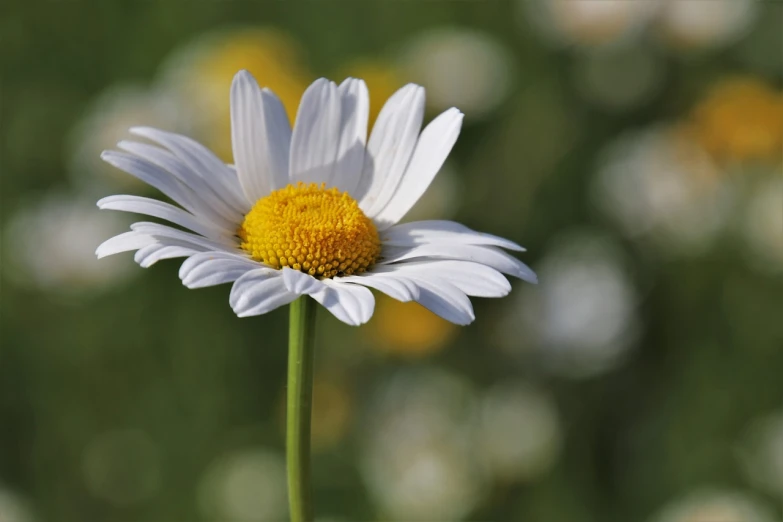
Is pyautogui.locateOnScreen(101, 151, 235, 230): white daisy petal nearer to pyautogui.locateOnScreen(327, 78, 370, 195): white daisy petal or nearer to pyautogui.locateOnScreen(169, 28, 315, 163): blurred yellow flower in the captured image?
pyautogui.locateOnScreen(327, 78, 370, 195): white daisy petal

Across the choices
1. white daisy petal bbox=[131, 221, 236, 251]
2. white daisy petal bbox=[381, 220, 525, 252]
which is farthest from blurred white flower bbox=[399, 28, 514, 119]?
white daisy petal bbox=[131, 221, 236, 251]

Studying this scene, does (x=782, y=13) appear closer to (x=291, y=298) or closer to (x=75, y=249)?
(x=75, y=249)

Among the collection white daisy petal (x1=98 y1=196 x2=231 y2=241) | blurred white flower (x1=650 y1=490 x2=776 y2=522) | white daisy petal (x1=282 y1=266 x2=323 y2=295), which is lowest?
blurred white flower (x1=650 y1=490 x2=776 y2=522)

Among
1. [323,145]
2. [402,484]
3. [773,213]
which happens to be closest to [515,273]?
[323,145]

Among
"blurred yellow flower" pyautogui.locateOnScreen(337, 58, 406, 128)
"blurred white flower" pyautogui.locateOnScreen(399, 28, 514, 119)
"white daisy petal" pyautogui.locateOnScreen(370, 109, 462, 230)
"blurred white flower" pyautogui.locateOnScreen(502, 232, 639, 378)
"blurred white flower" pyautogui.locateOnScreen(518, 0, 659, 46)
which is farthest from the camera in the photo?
"blurred white flower" pyautogui.locateOnScreen(518, 0, 659, 46)

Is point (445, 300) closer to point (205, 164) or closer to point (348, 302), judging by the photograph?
point (348, 302)

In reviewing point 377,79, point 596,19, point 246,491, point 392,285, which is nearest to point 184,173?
point 392,285
